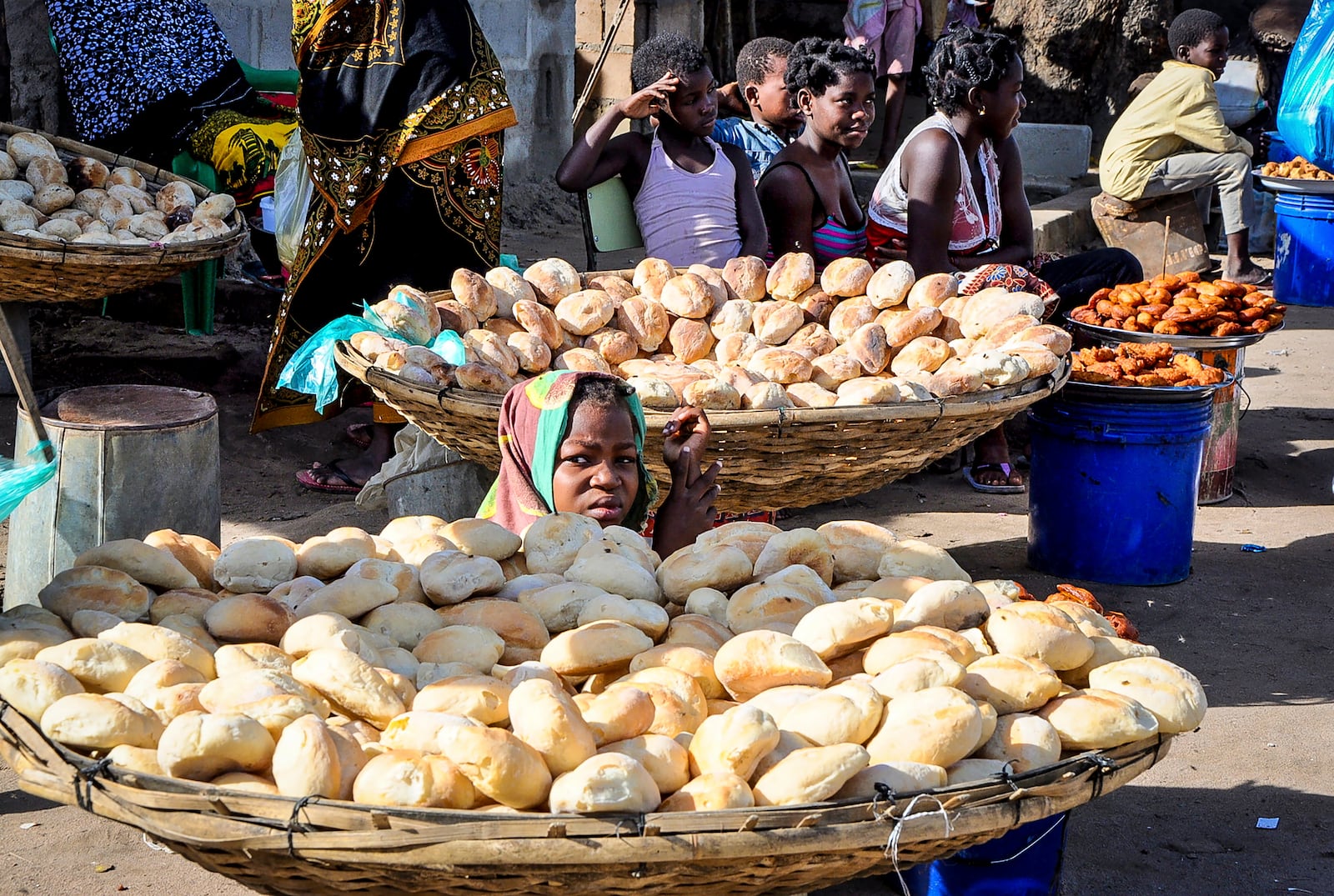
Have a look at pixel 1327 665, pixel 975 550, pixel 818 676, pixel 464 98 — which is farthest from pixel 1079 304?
pixel 818 676

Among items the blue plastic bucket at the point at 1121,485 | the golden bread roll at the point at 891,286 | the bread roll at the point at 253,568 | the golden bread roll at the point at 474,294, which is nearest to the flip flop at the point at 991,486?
the blue plastic bucket at the point at 1121,485

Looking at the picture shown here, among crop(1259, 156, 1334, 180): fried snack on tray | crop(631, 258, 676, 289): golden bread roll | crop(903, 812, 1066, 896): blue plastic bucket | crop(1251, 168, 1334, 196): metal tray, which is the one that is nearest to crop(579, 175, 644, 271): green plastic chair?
crop(631, 258, 676, 289): golden bread roll

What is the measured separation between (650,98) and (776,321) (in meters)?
1.24

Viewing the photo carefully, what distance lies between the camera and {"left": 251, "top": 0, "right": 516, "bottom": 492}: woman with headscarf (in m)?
4.37

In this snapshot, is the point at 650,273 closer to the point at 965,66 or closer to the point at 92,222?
the point at 965,66

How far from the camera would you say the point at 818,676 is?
1559mm

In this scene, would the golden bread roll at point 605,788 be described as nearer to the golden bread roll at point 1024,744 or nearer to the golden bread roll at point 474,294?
the golden bread roll at point 1024,744

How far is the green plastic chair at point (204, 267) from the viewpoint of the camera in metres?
5.26

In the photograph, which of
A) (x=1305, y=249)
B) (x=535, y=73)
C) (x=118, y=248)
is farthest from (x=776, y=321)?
(x=1305, y=249)

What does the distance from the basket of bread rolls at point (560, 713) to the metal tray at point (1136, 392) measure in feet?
7.59

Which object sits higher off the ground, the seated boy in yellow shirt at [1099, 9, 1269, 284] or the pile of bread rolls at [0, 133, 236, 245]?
the seated boy in yellow shirt at [1099, 9, 1269, 284]

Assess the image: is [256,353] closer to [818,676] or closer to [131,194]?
[131,194]

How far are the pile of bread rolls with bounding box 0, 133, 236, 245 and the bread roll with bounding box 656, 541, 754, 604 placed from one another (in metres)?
3.01

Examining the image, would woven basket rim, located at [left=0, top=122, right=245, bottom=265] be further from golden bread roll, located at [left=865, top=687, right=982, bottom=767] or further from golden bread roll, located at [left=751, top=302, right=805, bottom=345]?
golden bread roll, located at [left=865, top=687, right=982, bottom=767]
